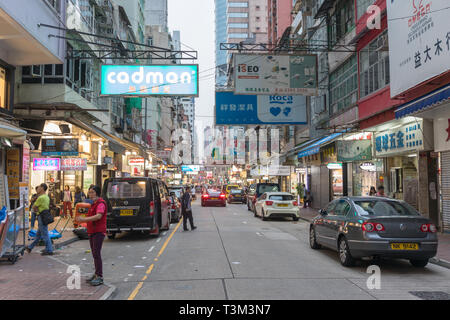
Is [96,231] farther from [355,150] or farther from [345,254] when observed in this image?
[355,150]

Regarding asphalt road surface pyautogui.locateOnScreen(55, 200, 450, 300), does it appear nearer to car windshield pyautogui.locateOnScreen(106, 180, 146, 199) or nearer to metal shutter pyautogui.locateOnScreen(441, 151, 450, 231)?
car windshield pyautogui.locateOnScreen(106, 180, 146, 199)

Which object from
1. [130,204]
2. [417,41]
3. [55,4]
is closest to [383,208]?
[417,41]

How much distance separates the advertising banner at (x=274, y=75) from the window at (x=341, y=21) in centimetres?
482

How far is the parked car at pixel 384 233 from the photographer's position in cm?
835

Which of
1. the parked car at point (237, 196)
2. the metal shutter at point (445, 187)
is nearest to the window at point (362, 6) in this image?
the metal shutter at point (445, 187)

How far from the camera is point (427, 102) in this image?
1162 cm

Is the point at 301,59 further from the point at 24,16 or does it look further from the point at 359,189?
the point at 24,16

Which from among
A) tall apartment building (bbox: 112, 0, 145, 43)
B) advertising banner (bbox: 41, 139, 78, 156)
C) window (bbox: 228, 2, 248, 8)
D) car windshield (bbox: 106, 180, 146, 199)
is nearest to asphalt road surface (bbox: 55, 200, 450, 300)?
car windshield (bbox: 106, 180, 146, 199)

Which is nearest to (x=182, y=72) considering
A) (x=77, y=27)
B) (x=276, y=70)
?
(x=276, y=70)

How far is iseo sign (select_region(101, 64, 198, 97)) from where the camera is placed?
17422 millimetres

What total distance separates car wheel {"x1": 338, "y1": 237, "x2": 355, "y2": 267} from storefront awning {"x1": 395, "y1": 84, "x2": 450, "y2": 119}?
15.6 ft

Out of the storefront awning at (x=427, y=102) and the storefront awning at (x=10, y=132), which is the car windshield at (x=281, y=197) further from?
the storefront awning at (x=10, y=132)

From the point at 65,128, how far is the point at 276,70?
10.0 meters

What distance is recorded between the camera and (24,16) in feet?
43.8
